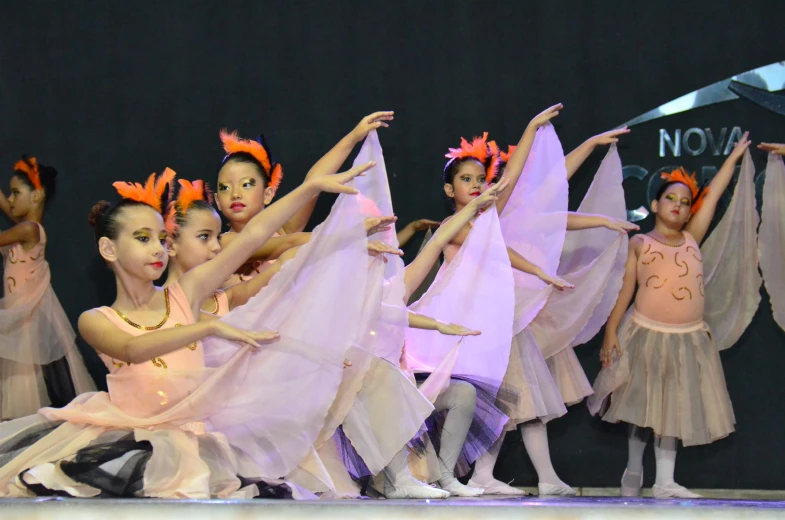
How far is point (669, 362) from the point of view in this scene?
4508mm

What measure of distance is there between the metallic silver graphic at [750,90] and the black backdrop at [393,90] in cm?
4

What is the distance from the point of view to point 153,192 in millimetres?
3484

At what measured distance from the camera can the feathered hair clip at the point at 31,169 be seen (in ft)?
16.1

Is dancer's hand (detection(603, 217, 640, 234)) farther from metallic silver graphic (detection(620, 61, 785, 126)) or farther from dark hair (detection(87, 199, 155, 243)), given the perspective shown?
dark hair (detection(87, 199, 155, 243))

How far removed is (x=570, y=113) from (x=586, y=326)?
39.2 inches

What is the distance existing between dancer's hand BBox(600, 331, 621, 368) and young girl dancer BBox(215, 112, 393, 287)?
1396 mm

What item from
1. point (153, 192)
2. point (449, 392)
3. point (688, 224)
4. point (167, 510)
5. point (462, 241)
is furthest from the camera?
point (688, 224)

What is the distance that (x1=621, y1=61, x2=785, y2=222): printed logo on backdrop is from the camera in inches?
189

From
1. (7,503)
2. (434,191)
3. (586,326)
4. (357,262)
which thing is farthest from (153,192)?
(586,326)

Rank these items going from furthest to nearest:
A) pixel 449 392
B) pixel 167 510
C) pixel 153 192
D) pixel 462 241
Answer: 1. pixel 462 241
2. pixel 449 392
3. pixel 153 192
4. pixel 167 510

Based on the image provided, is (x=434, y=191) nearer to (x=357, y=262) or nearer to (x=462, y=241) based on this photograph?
(x=462, y=241)

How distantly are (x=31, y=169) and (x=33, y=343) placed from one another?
82 centimetres

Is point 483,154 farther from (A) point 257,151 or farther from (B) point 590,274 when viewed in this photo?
(A) point 257,151

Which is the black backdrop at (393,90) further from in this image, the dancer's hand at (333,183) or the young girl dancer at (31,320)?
the dancer's hand at (333,183)
